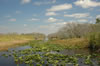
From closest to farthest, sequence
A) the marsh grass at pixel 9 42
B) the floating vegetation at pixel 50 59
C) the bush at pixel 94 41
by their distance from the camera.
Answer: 1. the floating vegetation at pixel 50 59
2. the bush at pixel 94 41
3. the marsh grass at pixel 9 42

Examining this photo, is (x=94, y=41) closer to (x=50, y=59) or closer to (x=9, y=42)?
(x=50, y=59)

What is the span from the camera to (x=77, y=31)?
158 feet

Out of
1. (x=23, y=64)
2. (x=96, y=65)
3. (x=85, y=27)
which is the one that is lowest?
(x=96, y=65)

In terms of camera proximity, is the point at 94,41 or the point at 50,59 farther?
the point at 94,41

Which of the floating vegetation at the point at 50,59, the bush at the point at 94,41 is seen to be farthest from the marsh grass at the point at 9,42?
the bush at the point at 94,41

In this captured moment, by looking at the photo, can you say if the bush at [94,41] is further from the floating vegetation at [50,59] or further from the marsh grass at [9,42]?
the marsh grass at [9,42]

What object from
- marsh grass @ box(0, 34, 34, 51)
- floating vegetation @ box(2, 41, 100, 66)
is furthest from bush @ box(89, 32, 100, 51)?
marsh grass @ box(0, 34, 34, 51)

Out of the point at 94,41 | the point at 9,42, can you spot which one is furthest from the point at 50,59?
the point at 9,42

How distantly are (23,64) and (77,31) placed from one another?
39705 mm

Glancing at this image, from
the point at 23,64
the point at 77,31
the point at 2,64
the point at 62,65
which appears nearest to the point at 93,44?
the point at 62,65

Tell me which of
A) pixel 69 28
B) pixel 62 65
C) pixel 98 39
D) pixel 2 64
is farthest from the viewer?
pixel 69 28

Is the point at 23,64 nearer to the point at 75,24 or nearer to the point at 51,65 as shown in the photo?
the point at 51,65

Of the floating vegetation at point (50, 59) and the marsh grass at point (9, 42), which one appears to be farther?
the marsh grass at point (9, 42)

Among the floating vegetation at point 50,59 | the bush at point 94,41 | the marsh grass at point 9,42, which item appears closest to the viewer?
the floating vegetation at point 50,59
